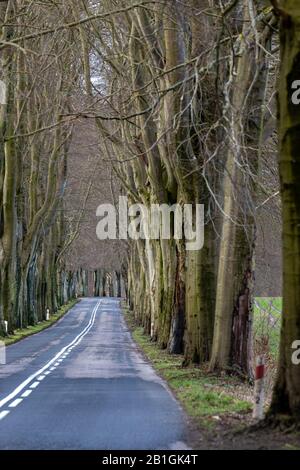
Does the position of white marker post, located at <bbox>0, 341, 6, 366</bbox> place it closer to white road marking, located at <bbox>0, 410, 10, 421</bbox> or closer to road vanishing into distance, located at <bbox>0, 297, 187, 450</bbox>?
road vanishing into distance, located at <bbox>0, 297, 187, 450</bbox>

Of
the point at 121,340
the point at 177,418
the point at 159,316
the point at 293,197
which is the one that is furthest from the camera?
the point at 121,340

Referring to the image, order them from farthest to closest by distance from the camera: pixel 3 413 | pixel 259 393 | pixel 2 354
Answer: pixel 2 354 < pixel 3 413 < pixel 259 393

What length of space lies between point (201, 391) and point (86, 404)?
2.08 m

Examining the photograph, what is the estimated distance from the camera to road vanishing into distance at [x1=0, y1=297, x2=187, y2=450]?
1012cm

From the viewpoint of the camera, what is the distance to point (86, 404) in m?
14.3

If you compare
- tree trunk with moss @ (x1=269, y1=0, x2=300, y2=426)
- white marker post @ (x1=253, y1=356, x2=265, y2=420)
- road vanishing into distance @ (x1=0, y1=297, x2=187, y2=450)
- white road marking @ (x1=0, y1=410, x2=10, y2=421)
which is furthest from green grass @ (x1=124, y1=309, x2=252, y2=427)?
white road marking @ (x1=0, y1=410, x2=10, y2=421)

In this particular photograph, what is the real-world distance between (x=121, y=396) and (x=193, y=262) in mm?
5382

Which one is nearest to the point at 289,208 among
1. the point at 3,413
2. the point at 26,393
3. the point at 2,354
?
the point at 3,413

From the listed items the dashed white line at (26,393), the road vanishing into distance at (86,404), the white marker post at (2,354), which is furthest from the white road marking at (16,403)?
the white marker post at (2,354)

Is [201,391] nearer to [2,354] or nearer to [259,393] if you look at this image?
[259,393]

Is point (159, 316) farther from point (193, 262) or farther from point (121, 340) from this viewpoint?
point (193, 262)

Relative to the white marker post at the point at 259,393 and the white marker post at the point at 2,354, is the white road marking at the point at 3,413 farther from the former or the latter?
the white marker post at the point at 2,354
